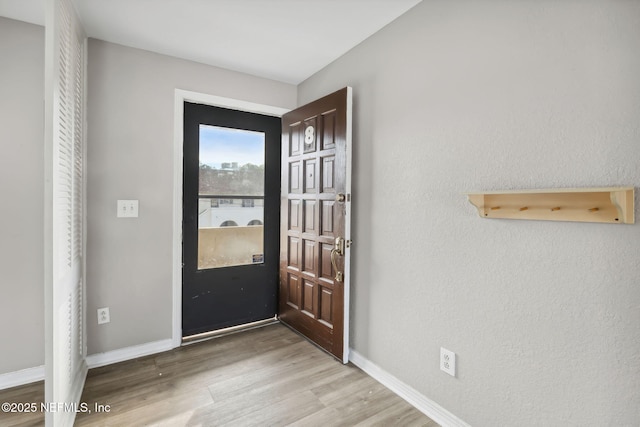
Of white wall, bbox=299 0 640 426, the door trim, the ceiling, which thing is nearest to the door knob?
white wall, bbox=299 0 640 426

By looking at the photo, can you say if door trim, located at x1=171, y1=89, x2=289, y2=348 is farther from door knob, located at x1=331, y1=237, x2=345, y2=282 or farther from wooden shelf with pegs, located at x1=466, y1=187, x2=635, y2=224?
wooden shelf with pegs, located at x1=466, y1=187, x2=635, y2=224

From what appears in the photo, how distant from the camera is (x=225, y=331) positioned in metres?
2.90

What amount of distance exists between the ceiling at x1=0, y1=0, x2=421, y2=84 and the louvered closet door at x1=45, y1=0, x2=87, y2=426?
0.76 ft

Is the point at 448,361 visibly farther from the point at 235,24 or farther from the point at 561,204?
the point at 235,24

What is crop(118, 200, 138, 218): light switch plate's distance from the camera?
234 centimetres

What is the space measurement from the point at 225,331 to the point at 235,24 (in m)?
2.50

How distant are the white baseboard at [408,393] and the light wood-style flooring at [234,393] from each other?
0.04 metres

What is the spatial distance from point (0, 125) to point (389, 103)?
8.21ft

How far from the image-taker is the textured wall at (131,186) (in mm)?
2273

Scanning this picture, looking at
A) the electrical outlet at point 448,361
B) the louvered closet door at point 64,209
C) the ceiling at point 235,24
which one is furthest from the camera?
the ceiling at point 235,24

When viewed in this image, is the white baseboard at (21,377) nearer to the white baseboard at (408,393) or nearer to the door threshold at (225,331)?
the door threshold at (225,331)

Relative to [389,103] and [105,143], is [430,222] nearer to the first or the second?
[389,103]

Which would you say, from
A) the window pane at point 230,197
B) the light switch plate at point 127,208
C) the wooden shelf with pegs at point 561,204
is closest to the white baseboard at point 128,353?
the window pane at point 230,197

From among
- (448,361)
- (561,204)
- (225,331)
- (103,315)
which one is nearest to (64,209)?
(103,315)
